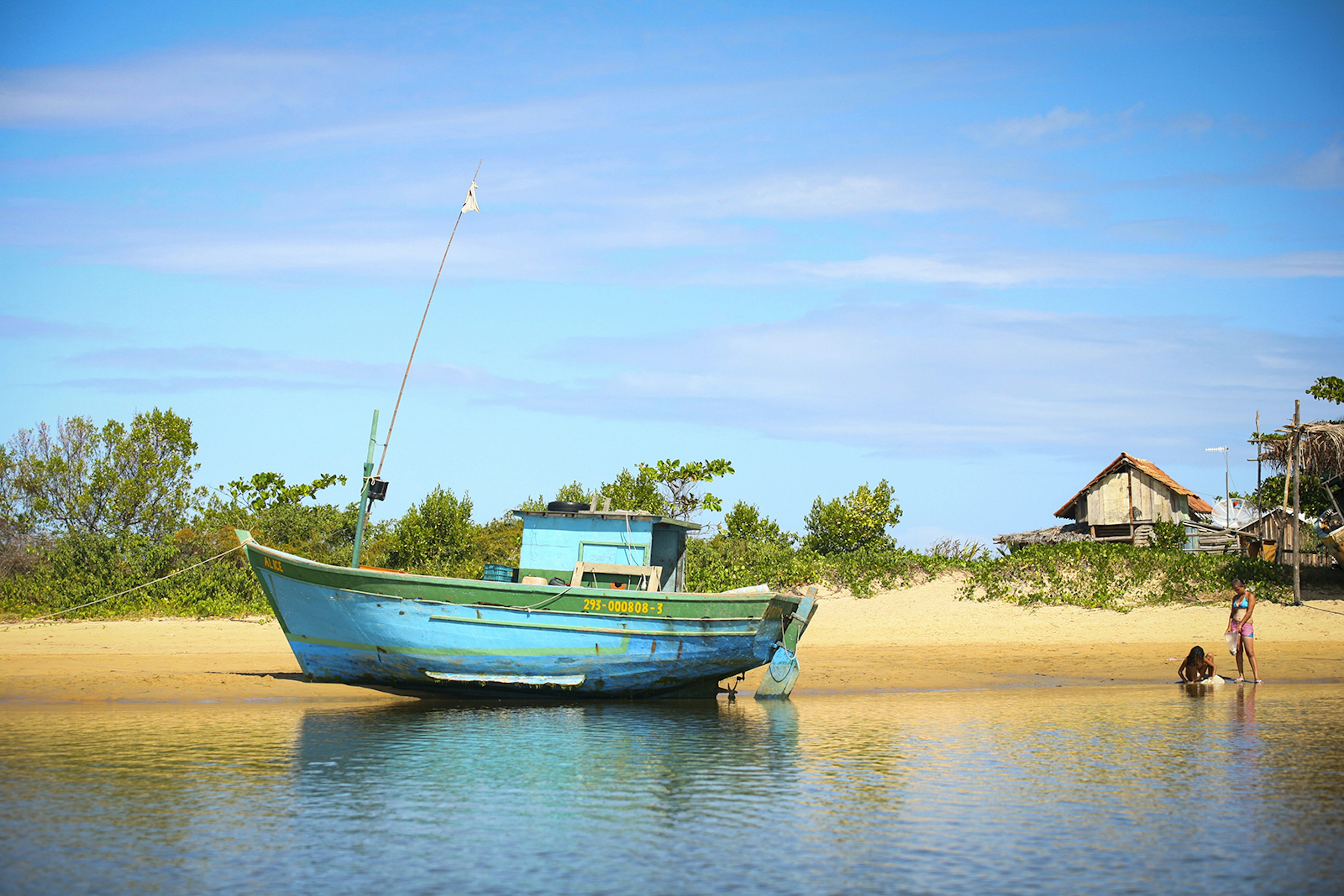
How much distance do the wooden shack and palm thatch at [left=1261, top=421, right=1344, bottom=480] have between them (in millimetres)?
12862

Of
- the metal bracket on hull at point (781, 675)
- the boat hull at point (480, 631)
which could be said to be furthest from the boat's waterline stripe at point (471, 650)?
the metal bracket on hull at point (781, 675)

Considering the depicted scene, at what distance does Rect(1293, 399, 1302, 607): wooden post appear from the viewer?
83.9 feet

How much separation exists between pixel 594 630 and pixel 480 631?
1.66 meters

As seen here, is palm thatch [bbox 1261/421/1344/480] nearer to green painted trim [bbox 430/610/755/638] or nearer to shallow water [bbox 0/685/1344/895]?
shallow water [bbox 0/685/1344/895]

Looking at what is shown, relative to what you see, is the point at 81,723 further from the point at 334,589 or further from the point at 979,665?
the point at 979,665

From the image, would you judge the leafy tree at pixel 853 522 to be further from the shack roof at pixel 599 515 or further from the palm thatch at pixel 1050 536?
the shack roof at pixel 599 515

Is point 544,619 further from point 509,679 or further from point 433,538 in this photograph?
point 433,538

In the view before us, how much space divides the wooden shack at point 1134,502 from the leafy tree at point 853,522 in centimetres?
749

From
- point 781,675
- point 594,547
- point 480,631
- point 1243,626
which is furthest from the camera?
point 1243,626

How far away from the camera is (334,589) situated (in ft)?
53.1

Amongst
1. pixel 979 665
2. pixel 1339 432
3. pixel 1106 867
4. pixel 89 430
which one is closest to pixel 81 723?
pixel 1106 867

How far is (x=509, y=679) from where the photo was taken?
16.9m

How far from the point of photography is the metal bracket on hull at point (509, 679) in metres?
16.7

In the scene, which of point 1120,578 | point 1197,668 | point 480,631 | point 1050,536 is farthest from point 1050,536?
point 480,631
